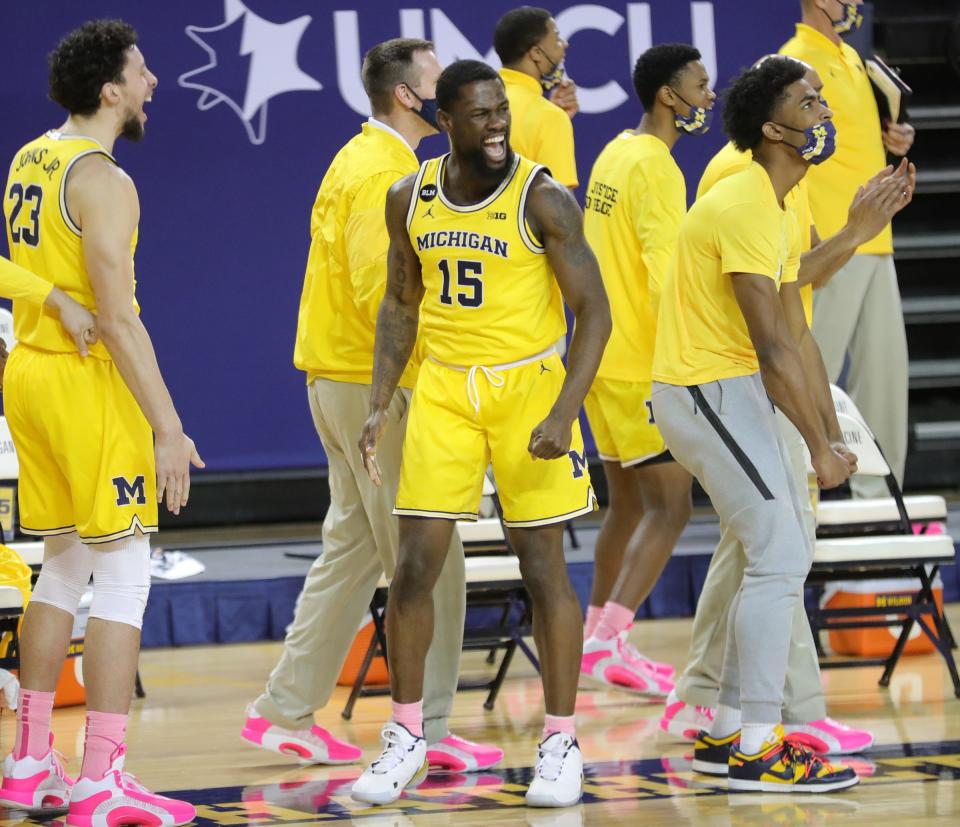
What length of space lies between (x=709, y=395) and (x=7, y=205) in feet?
6.24

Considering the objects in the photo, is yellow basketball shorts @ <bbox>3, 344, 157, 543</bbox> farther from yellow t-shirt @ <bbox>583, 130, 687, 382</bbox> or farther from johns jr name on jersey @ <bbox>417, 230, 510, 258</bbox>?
yellow t-shirt @ <bbox>583, 130, 687, 382</bbox>

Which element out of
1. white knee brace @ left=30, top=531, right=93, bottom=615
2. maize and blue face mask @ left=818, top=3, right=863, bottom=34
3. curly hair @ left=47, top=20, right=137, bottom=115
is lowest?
white knee brace @ left=30, top=531, right=93, bottom=615

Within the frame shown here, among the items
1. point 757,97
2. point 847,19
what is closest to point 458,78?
point 757,97

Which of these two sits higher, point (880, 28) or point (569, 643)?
point (880, 28)

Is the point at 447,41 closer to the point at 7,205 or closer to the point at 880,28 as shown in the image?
the point at 880,28

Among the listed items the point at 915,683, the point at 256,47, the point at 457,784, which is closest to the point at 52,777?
the point at 457,784

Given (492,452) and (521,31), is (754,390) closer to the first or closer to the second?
(492,452)

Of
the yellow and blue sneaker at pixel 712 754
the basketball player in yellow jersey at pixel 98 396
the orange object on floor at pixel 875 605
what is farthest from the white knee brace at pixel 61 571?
the orange object on floor at pixel 875 605

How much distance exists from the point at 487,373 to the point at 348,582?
1010 mm

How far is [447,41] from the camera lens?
352 inches

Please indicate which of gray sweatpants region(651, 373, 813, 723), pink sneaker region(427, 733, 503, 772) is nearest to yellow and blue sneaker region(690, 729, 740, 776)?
gray sweatpants region(651, 373, 813, 723)

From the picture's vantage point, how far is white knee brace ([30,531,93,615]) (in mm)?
4688

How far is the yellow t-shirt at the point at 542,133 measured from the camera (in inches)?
276

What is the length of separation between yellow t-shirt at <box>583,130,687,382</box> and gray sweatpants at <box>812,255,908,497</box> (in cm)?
149
